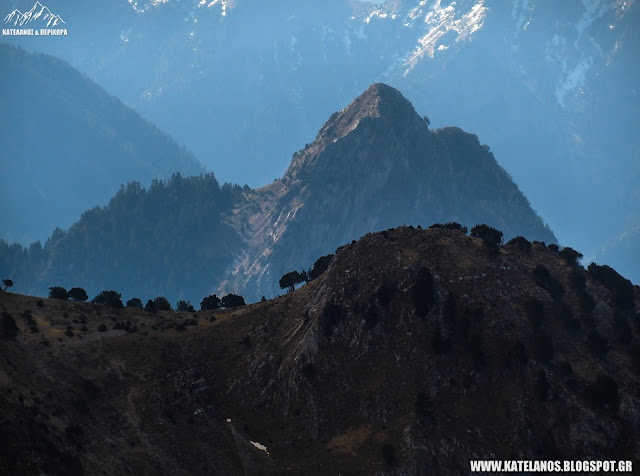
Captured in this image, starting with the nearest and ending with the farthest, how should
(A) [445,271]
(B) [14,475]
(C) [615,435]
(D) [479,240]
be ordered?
(B) [14,475], (C) [615,435], (A) [445,271], (D) [479,240]

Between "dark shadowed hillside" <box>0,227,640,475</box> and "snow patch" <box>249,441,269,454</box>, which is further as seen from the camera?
"snow patch" <box>249,441,269,454</box>

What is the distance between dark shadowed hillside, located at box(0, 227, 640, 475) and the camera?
125m

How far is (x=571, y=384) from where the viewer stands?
136 metres

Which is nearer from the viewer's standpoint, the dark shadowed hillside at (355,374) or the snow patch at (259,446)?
the dark shadowed hillside at (355,374)

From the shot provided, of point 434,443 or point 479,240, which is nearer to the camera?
point 434,443

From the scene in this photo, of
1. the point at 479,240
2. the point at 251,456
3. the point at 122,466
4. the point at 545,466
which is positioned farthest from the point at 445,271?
the point at 122,466

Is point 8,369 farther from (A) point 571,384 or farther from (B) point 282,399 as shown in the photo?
(A) point 571,384

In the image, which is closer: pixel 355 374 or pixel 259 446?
pixel 259 446

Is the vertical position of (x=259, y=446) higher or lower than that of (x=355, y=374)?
lower

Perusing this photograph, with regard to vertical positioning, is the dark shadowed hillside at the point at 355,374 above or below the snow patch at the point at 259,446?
above

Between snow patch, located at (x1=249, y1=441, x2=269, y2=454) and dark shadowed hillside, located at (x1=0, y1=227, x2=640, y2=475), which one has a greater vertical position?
dark shadowed hillside, located at (x1=0, y1=227, x2=640, y2=475)

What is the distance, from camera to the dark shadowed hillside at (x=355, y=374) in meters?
125

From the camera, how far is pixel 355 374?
146250mm

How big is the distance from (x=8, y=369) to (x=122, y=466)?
89.9 ft
